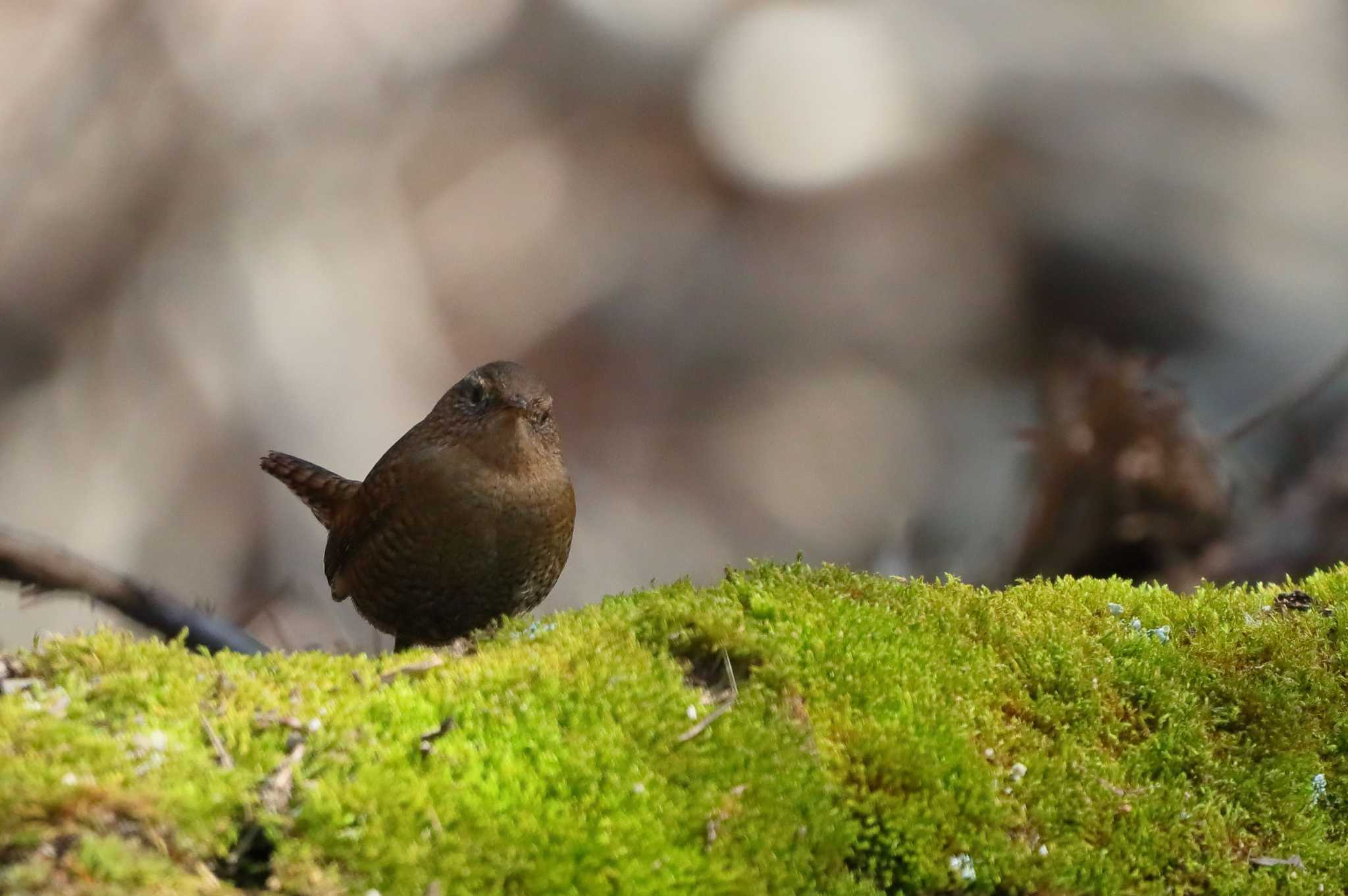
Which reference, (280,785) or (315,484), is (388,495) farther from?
(280,785)

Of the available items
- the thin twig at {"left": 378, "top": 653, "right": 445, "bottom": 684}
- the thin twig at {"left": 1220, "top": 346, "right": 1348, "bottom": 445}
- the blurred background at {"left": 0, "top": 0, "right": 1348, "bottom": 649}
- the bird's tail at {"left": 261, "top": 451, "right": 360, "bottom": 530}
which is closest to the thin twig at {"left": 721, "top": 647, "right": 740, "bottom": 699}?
the thin twig at {"left": 378, "top": 653, "right": 445, "bottom": 684}

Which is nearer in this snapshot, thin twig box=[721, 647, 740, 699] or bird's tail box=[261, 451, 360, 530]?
thin twig box=[721, 647, 740, 699]

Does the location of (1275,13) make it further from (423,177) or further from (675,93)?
(423,177)

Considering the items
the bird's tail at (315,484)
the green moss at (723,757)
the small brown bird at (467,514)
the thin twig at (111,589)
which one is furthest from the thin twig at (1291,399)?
the thin twig at (111,589)

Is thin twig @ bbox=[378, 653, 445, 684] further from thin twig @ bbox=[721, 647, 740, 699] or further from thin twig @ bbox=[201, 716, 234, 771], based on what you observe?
thin twig @ bbox=[721, 647, 740, 699]

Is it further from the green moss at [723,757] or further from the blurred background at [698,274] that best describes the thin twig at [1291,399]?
the green moss at [723,757]

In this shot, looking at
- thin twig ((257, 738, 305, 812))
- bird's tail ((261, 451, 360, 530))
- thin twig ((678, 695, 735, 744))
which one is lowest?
bird's tail ((261, 451, 360, 530))

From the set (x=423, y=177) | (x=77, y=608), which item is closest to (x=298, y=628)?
(x=77, y=608)
